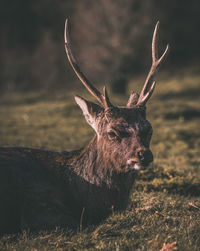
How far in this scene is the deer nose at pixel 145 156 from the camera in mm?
4258

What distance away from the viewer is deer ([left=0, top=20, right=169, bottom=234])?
4.44m

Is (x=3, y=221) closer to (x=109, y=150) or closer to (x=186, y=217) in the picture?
(x=109, y=150)

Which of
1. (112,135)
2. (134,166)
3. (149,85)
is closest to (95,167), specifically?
(112,135)

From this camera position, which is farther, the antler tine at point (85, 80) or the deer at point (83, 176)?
the antler tine at point (85, 80)

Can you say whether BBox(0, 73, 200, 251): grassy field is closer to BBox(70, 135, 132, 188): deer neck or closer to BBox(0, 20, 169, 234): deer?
BBox(0, 20, 169, 234): deer

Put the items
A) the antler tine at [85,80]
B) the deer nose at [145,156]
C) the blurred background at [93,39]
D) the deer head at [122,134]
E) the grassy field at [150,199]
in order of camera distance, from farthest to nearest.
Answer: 1. the blurred background at [93,39]
2. the antler tine at [85,80]
3. the deer head at [122,134]
4. the deer nose at [145,156]
5. the grassy field at [150,199]

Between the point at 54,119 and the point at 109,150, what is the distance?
11.7m

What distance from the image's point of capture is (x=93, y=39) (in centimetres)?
2733

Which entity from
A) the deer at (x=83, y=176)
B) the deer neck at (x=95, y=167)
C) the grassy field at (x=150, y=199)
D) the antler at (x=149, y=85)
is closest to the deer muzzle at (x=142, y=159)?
the deer at (x=83, y=176)

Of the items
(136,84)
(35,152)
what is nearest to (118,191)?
(35,152)

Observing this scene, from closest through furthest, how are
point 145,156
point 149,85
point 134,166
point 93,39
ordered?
point 145,156 < point 134,166 < point 149,85 < point 93,39

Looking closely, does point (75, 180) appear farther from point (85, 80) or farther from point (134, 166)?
point (85, 80)

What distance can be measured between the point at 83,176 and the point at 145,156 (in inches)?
38.8

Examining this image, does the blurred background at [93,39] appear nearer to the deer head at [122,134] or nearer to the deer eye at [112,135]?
the deer head at [122,134]
